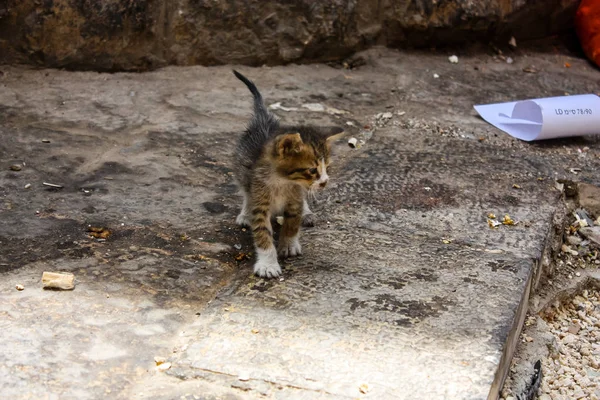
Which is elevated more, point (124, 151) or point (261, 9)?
point (261, 9)

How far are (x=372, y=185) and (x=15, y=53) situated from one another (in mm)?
2699

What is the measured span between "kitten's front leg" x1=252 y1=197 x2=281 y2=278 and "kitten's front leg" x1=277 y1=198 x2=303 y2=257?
79mm

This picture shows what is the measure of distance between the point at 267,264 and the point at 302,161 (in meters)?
0.45

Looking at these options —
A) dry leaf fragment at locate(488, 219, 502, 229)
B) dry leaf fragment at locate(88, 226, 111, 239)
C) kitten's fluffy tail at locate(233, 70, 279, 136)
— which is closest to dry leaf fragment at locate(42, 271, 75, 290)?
dry leaf fragment at locate(88, 226, 111, 239)

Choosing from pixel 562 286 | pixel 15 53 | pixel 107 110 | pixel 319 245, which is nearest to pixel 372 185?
pixel 319 245

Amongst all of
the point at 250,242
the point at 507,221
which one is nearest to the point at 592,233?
the point at 507,221

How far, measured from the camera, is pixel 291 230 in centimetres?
326

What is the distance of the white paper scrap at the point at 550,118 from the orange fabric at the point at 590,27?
1377mm

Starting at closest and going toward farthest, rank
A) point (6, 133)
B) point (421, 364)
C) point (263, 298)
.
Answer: point (421, 364) → point (263, 298) → point (6, 133)

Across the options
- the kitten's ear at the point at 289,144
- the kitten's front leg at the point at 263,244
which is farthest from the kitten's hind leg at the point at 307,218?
the kitten's ear at the point at 289,144

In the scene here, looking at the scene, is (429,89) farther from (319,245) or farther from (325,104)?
(319,245)

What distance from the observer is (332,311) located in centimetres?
281

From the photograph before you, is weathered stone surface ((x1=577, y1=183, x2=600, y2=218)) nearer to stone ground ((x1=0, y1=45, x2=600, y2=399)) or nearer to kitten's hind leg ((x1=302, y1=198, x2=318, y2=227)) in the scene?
stone ground ((x1=0, y1=45, x2=600, y2=399))

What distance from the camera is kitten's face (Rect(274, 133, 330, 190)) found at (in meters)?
3.07
